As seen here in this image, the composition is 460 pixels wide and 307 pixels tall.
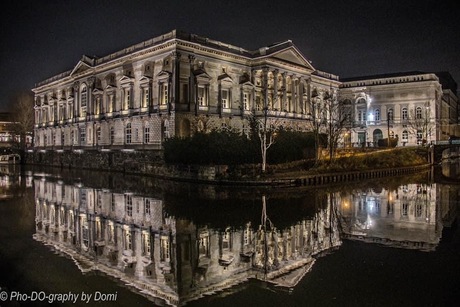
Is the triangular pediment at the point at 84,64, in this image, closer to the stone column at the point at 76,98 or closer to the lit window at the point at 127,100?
the stone column at the point at 76,98

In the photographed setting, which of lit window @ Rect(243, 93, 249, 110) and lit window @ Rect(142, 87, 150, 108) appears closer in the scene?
lit window @ Rect(142, 87, 150, 108)

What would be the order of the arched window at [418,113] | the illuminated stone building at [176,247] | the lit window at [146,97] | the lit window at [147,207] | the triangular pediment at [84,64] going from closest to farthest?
1. the illuminated stone building at [176,247]
2. the lit window at [147,207]
3. the lit window at [146,97]
4. the triangular pediment at [84,64]
5. the arched window at [418,113]

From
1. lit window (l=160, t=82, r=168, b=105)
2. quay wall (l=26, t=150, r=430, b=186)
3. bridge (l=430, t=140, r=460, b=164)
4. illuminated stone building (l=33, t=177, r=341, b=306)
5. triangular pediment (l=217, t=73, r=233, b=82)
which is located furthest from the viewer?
bridge (l=430, t=140, r=460, b=164)

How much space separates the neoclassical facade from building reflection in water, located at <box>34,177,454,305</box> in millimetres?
24944

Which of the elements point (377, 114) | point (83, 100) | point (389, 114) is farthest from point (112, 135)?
point (377, 114)

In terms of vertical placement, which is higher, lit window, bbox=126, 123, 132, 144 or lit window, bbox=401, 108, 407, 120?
lit window, bbox=401, 108, 407, 120

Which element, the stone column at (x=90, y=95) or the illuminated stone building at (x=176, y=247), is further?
the stone column at (x=90, y=95)

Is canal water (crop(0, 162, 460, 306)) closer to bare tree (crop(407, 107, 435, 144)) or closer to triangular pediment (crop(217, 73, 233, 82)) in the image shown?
triangular pediment (crop(217, 73, 233, 82))

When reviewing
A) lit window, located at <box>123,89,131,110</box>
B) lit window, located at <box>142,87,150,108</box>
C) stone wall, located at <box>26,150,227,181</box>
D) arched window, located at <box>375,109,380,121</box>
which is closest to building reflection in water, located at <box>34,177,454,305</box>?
stone wall, located at <box>26,150,227,181</box>

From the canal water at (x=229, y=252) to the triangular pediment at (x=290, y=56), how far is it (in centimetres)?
3703

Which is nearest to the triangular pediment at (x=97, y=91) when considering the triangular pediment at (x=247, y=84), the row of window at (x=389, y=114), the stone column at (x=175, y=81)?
the stone column at (x=175, y=81)

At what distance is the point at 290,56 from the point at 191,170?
1298 inches

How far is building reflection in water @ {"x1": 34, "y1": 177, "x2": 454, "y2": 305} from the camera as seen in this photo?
10352 mm

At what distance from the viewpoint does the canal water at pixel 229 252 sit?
9023 mm
